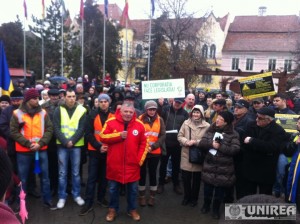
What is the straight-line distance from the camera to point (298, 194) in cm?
369

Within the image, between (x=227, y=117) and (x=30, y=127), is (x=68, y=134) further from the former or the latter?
(x=227, y=117)

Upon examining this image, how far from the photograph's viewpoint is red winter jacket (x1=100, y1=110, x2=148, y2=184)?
4.43m

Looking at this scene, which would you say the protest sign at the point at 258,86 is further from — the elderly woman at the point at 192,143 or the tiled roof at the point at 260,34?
the tiled roof at the point at 260,34

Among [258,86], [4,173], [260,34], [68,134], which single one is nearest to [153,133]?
[68,134]

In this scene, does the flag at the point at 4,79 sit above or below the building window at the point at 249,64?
below

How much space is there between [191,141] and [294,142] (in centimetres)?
157

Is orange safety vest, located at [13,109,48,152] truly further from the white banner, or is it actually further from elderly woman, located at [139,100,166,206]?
the white banner

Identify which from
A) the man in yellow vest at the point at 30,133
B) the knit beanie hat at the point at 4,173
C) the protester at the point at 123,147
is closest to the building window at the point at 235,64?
the protester at the point at 123,147

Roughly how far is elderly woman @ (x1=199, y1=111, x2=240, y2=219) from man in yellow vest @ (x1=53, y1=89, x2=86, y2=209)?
198 centimetres

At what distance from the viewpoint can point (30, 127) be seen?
15.5ft

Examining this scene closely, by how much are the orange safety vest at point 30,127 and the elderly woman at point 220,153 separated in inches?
99.8

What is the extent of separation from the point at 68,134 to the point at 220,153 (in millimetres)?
2422

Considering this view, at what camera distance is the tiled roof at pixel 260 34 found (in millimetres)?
47344

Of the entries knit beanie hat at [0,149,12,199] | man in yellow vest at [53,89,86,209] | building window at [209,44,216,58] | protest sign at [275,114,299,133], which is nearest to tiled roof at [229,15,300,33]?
building window at [209,44,216,58]
